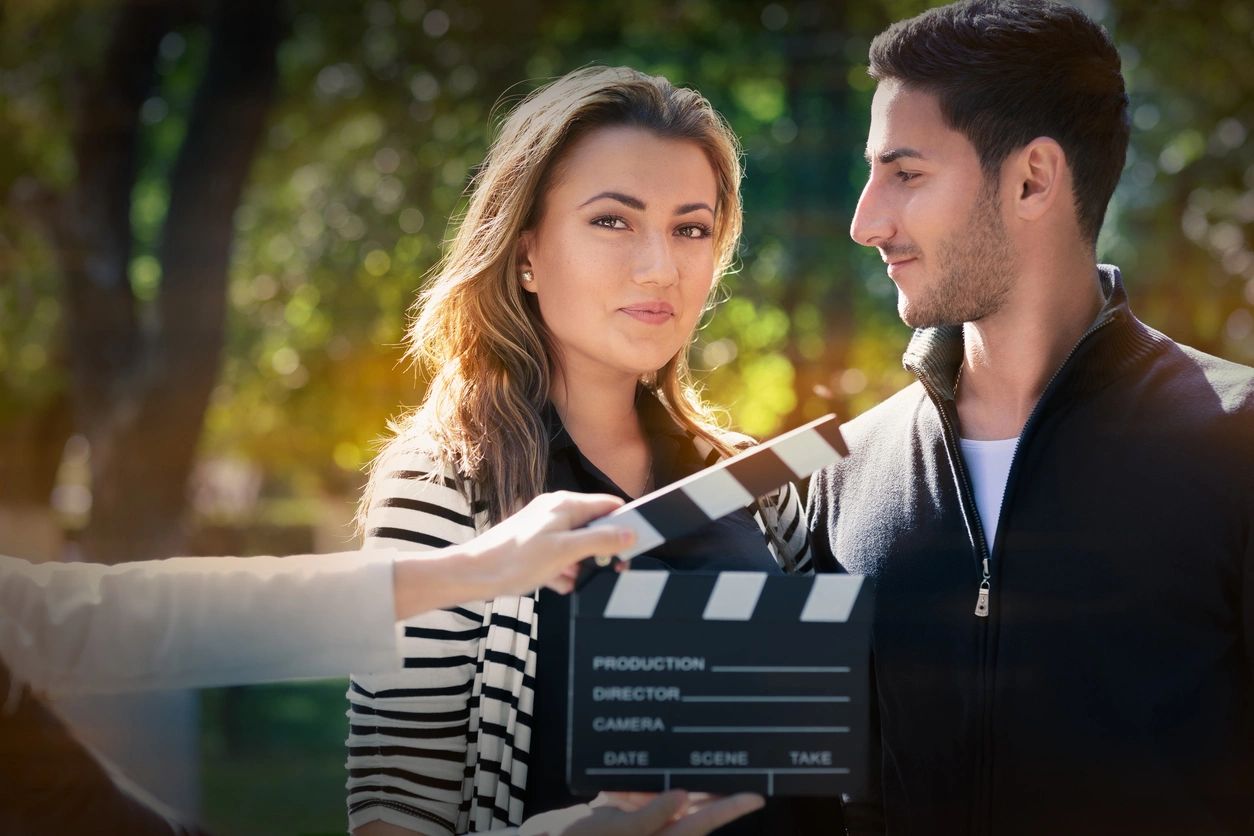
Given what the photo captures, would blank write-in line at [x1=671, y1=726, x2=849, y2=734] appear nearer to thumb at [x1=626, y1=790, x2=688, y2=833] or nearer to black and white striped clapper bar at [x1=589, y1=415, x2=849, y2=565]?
thumb at [x1=626, y1=790, x2=688, y2=833]

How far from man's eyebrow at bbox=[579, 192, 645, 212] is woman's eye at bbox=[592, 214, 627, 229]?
37mm

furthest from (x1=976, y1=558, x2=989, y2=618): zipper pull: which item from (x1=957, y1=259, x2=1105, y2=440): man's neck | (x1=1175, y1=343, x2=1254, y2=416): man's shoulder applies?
(x1=1175, y1=343, x2=1254, y2=416): man's shoulder

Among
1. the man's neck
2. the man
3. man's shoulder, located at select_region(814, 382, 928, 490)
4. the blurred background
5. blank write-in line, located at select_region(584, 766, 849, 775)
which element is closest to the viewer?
blank write-in line, located at select_region(584, 766, 849, 775)

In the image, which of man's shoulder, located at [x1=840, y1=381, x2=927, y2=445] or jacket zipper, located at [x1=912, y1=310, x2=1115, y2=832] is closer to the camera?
jacket zipper, located at [x1=912, y1=310, x2=1115, y2=832]

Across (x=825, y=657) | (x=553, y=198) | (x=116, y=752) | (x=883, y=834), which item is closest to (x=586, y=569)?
(x=825, y=657)

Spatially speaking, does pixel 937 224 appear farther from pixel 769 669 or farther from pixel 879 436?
pixel 769 669

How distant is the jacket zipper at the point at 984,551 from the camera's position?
273 cm

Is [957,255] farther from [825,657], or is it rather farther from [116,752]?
[116,752]

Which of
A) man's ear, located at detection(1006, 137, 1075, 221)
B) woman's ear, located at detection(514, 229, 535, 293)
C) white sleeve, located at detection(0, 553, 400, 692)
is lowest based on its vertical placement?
white sleeve, located at detection(0, 553, 400, 692)

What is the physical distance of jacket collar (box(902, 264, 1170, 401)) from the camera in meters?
2.90

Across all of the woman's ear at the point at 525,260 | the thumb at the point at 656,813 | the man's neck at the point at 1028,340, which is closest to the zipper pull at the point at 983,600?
the man's neck at the point at 1028,340

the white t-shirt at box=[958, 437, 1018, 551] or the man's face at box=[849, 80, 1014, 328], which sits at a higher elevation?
the man's face at box=[849, 80, 1014, 328]

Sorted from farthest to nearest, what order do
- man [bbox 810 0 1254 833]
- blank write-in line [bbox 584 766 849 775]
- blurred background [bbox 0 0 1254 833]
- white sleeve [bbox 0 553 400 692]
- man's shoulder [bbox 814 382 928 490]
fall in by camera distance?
blurred background [bbox 0 0 1254 833], man's shoulder [bbox 814 382 928 490], man [bbox 810 0 1254 833], blank write-in line [bbox 584 766 849 775], white sleeve [bbox 0 553 400 692]

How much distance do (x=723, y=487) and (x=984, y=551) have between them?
2.77 feet
